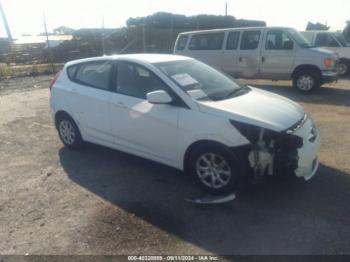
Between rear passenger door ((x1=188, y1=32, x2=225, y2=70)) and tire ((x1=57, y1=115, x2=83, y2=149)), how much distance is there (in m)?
7.23

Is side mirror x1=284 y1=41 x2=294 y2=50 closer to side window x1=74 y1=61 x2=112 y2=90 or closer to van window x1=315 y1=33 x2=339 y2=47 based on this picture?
van window x1=315 y1=33 x2=339 y2=47

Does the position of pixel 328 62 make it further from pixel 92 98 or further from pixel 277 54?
pixel 92 98

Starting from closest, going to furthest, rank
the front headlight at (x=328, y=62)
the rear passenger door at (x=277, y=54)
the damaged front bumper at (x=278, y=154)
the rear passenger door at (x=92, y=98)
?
the damaged front bumper at (x=278, y=154) → the rear passenger door at (x=92, y=98) → the front headlight at (x=328, y=62) → the rear passenger door at (x=277, y=54)

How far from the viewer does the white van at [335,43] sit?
13.3 m

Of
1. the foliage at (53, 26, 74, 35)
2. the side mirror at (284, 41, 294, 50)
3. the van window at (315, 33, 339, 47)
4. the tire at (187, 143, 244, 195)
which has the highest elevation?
the side mirror at (284, 41, 294, 50)

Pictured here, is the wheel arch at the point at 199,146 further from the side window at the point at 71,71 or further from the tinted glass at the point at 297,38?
the tinted glass at the point at 297,38

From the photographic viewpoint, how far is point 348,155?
517cm

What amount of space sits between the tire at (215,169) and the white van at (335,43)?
11253 millimetres

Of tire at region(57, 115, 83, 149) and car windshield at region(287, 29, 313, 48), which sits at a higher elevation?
car windshield at region(287, 29, 313, 48)

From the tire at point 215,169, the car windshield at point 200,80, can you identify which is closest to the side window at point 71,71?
the car windshield at point 200,80

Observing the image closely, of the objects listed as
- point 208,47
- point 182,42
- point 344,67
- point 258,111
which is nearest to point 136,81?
point 258,111

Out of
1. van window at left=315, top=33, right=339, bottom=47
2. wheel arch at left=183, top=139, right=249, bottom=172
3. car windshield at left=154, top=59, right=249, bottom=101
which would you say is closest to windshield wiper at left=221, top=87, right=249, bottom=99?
car windshield at left=154, top=59, right=249, bottom=101

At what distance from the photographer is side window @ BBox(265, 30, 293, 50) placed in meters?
10.2

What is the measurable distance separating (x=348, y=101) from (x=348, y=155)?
4570mm
